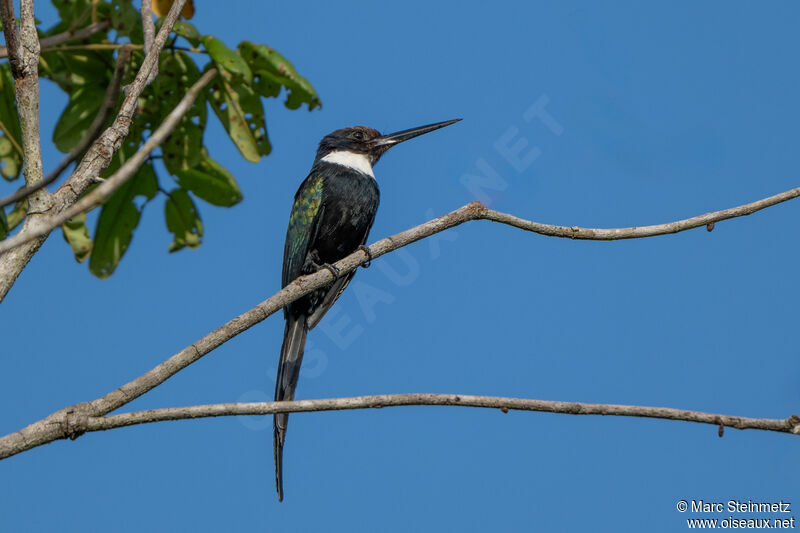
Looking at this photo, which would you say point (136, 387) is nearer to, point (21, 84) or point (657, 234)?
point (21, 84)

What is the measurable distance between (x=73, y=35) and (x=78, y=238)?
30.8 inches

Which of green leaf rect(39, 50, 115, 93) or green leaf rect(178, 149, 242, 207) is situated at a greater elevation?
green leaf rect(39, 50, 115, 93)

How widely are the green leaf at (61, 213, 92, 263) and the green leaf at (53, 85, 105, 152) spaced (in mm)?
297

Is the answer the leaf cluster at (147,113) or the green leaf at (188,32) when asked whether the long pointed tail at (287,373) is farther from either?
the green leaf at (188,32)

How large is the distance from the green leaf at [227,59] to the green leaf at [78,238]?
0.91 meters

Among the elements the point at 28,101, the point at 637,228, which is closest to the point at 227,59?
the point at 28,101

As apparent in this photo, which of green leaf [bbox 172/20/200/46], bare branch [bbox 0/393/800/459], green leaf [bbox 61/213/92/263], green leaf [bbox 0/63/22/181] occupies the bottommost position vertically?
bare branch [bbox 0/393/800/459]

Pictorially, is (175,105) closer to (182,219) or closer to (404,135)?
(182,219)

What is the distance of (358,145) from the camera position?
4816mm

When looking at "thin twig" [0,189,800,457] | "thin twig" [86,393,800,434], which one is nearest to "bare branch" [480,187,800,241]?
"thin twig" [0,189,800,457]

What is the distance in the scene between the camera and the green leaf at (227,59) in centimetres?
280

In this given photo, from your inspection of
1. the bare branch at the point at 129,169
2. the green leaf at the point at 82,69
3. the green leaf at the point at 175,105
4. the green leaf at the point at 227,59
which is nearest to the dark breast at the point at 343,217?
the green leaf at the point at 175,105

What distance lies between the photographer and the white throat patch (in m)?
4.61

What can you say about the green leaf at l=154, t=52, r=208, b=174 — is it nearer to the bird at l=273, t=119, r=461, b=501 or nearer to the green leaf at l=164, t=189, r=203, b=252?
the green leaf at l=164, t=189, r=203, b=252
